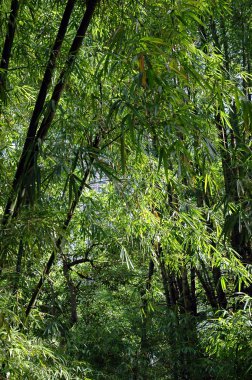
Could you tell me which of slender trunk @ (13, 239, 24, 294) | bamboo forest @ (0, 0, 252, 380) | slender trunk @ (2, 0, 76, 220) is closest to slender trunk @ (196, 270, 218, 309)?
bamboo forest @ (0, 0, 252, 380)

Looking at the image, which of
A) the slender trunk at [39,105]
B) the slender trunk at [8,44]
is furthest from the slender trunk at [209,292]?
the slender trunk at [8,44]

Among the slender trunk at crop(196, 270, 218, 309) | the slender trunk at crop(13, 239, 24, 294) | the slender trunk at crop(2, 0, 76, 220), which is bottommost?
the slender trunk at crop(13, 239, 24, 294)

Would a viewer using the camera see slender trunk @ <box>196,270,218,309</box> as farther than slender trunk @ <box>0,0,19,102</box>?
Yes

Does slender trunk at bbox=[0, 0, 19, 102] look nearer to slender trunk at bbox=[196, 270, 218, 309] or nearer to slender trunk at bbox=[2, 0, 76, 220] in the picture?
slender trunk at bbox=[2, 0, 76, 220]

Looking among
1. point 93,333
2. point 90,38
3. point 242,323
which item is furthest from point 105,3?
point 93,333

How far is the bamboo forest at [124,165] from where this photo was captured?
1.70 meters

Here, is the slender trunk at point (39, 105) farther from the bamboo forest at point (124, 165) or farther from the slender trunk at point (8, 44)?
the slender trunk at point (8, 44)

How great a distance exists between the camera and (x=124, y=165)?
60.1 inches

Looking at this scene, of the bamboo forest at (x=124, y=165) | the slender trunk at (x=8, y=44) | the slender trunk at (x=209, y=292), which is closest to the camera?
the bamboo forest at (x=124, y=165)

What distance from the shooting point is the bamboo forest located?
170cm

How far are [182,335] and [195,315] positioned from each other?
0.36 m

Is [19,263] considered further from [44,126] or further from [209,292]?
[209,292]

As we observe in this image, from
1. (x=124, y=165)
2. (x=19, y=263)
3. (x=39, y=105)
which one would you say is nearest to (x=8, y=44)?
(x=39, y=105)

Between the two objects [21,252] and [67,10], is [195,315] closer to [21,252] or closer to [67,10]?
[21,252]
